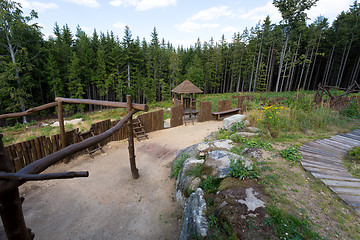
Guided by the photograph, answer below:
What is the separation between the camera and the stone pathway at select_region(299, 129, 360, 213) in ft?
9.29

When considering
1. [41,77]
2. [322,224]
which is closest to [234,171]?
[322,224]

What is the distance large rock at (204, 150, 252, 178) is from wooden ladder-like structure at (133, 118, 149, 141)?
5780 mm

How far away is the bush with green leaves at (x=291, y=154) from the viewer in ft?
13.0

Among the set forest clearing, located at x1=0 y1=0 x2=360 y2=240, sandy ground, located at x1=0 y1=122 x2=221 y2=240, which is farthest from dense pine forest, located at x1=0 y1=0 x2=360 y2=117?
sandy ground, located at x1=0 y1=122 x2=221 y2=240

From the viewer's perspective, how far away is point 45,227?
3.70 metres

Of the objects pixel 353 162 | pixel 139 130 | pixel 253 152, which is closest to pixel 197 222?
pixel 253 152

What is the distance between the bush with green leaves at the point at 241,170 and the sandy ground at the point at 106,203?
1.81 m

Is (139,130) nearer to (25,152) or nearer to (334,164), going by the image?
(25,152)

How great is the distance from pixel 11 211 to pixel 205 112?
41.2 feet

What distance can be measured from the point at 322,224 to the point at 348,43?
38.9 m

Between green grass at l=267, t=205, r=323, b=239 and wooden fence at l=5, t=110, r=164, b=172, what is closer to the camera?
green grass at l=267, t=205, r=323, b=239

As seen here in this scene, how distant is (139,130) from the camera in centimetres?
970

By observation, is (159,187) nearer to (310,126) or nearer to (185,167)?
(185,167)

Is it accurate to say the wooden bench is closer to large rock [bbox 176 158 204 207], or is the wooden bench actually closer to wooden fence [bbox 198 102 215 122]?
wooden fence [bbox 198 102 215 122]
